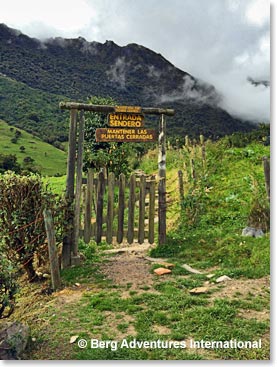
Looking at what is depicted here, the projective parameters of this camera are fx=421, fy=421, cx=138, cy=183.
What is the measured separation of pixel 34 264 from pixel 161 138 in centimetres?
371

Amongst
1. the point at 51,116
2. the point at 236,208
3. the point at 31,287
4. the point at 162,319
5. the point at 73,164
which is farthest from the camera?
the point at 51,116

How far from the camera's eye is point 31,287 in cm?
765

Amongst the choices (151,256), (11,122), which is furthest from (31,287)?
(11,122)

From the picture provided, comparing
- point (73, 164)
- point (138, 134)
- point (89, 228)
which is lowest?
point (89, 228)

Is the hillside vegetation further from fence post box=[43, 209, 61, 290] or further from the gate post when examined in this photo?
fence post box=[43, 209, 61, 290]

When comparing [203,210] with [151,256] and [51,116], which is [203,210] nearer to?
[151,256]

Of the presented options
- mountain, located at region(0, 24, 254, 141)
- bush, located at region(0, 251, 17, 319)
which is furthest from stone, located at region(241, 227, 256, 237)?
mountain, located at region(0, 24, 254, 141)

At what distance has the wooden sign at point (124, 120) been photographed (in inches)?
328

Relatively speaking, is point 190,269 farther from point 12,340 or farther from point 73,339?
point 12,340

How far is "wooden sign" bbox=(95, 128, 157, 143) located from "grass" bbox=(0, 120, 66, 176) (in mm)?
31684

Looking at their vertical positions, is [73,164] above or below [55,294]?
above

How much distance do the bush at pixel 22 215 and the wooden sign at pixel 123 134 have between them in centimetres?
A: 151

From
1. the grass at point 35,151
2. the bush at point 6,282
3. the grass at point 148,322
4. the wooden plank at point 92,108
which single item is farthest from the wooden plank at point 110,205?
the grass at point 35,151

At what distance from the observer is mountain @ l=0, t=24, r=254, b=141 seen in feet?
72.0
